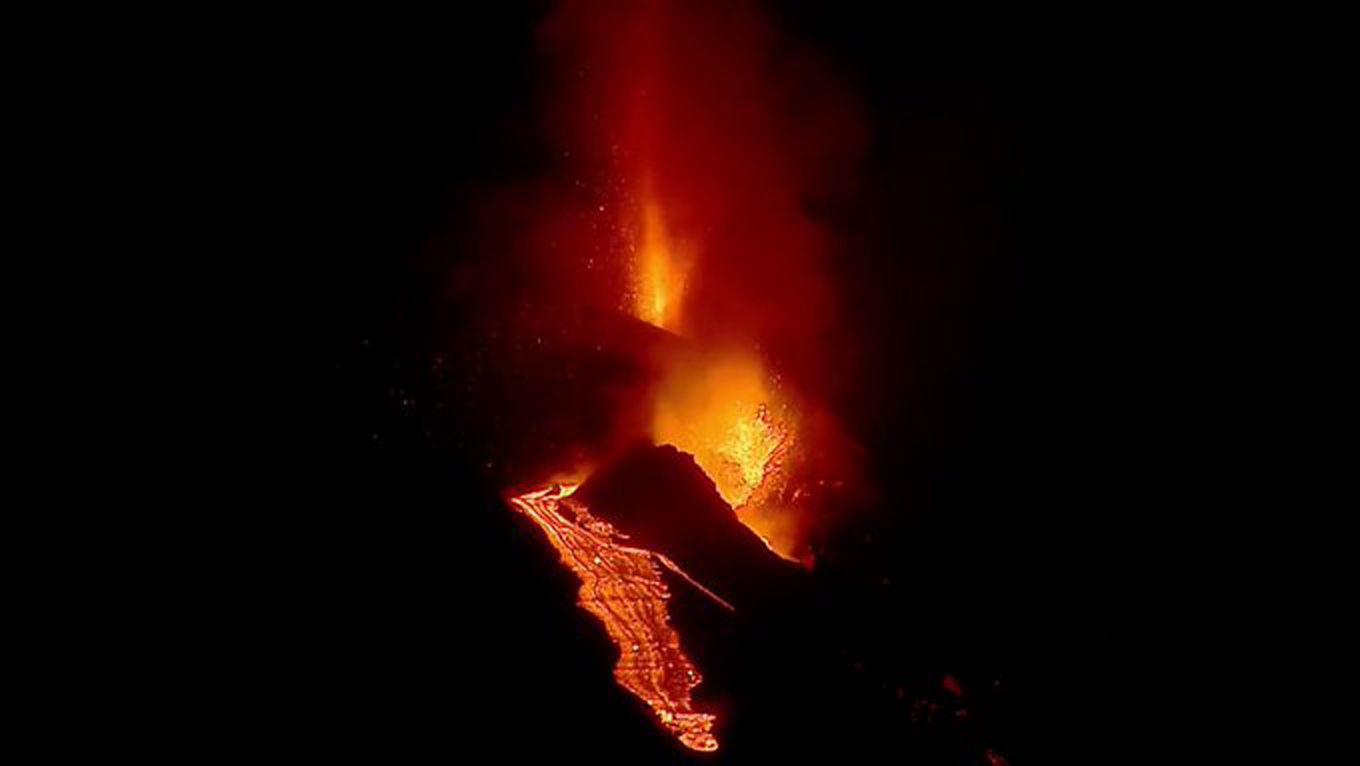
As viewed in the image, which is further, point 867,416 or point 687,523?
point 867,416

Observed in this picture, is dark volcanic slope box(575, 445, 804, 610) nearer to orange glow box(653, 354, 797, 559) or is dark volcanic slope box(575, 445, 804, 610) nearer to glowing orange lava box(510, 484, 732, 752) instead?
glowing orange lava box(510, 484, 732, 752)

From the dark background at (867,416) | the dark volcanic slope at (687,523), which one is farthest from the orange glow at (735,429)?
the dark volcanic slope at (687,523)

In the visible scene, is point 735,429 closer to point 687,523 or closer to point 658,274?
point 687,523

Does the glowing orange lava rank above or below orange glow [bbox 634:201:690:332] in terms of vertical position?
below

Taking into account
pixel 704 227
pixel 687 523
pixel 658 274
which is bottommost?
pixel 687 523

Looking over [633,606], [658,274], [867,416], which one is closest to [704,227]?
[658,274]

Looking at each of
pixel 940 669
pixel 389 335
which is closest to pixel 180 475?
pixel 389 335

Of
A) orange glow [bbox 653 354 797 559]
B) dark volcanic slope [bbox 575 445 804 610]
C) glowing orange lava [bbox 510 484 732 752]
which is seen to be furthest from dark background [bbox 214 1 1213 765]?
orange glow [bbox 653 354 797 559]
